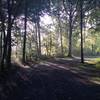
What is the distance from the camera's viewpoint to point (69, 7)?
52969 mm

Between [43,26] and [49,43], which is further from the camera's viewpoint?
[49,43]

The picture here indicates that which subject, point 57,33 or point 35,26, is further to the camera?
point 57,33

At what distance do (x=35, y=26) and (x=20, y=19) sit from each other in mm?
16704

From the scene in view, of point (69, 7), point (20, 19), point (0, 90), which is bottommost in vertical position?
point (0, 90)

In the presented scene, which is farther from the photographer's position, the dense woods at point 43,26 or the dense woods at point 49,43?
the dense woods at point 43,26

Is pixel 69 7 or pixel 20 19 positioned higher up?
pixel 69 7

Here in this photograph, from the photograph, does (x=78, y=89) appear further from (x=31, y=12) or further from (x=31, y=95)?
(x=31, y=12)

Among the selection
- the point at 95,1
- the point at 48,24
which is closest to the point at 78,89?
the point at 95,1

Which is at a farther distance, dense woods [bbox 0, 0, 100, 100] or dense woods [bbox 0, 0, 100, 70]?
dense woods [bbox 0, 0, 100, 70]

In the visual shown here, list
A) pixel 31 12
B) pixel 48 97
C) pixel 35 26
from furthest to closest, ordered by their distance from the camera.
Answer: pixel 35 26 < pixel 31 12 < pixel 48 97

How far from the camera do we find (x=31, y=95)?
11742 mm

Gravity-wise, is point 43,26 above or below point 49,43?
above

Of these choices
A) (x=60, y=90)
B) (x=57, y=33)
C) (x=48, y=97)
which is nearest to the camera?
(x=48, y=97)

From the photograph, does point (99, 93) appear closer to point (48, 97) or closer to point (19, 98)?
point (48, 97)
